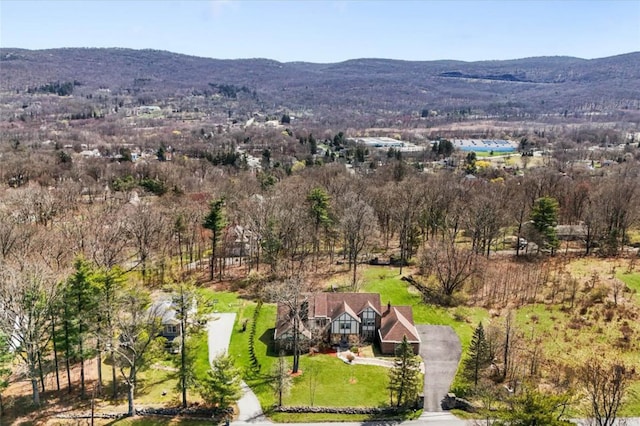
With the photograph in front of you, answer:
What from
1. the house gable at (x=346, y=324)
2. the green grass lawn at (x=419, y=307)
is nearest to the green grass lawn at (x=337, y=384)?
the house gable at (x=346, y=324)

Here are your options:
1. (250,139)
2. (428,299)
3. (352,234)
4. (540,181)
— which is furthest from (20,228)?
(250,139)

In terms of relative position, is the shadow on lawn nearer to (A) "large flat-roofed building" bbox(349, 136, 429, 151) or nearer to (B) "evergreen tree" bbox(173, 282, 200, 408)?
(B) "evergreen tree" bbox(173, 282, 200, 408)

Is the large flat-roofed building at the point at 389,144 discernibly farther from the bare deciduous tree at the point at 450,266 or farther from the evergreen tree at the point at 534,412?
the evergreen tree at the point at 534,412

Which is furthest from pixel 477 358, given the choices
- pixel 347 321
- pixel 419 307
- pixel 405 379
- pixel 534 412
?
pixel 419 307

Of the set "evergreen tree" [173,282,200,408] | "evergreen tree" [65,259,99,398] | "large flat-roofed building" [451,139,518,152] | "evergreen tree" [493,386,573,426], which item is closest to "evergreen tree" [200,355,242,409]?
"evergreen tree" [173,282,200,408]

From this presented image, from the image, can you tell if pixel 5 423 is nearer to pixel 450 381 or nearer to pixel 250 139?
pixel 450 381
